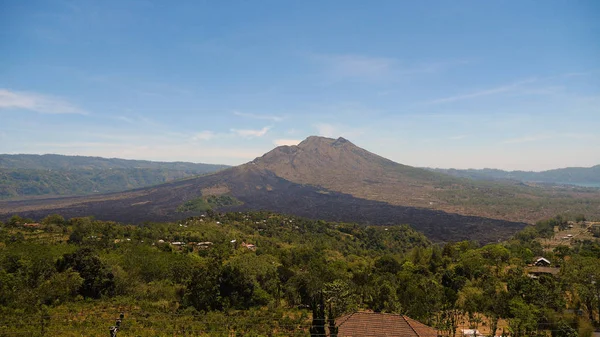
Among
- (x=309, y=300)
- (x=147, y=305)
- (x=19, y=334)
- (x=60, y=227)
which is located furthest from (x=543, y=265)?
(x=60, y=227)

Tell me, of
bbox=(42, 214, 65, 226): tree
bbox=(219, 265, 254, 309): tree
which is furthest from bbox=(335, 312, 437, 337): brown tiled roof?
bbox=(42, 214, 65, 226): tree

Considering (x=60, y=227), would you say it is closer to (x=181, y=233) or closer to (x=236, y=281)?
(x=181, y=233)

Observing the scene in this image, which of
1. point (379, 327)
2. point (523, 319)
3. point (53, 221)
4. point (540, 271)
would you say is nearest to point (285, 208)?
point (53, 221)

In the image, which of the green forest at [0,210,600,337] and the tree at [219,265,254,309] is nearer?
the green forest at [0,210,600,337]

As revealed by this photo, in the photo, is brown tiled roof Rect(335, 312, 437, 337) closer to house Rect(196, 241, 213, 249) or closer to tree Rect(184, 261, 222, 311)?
tree Rect(184, 261, 222, 311)

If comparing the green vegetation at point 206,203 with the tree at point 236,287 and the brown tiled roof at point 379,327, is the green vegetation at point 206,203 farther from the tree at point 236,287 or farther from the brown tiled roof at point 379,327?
the brown tiled roof at point 379,327

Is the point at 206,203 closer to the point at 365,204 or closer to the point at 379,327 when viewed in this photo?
the point at 365,204

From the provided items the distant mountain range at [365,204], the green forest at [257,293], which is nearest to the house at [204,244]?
the green forest at [257,293]
